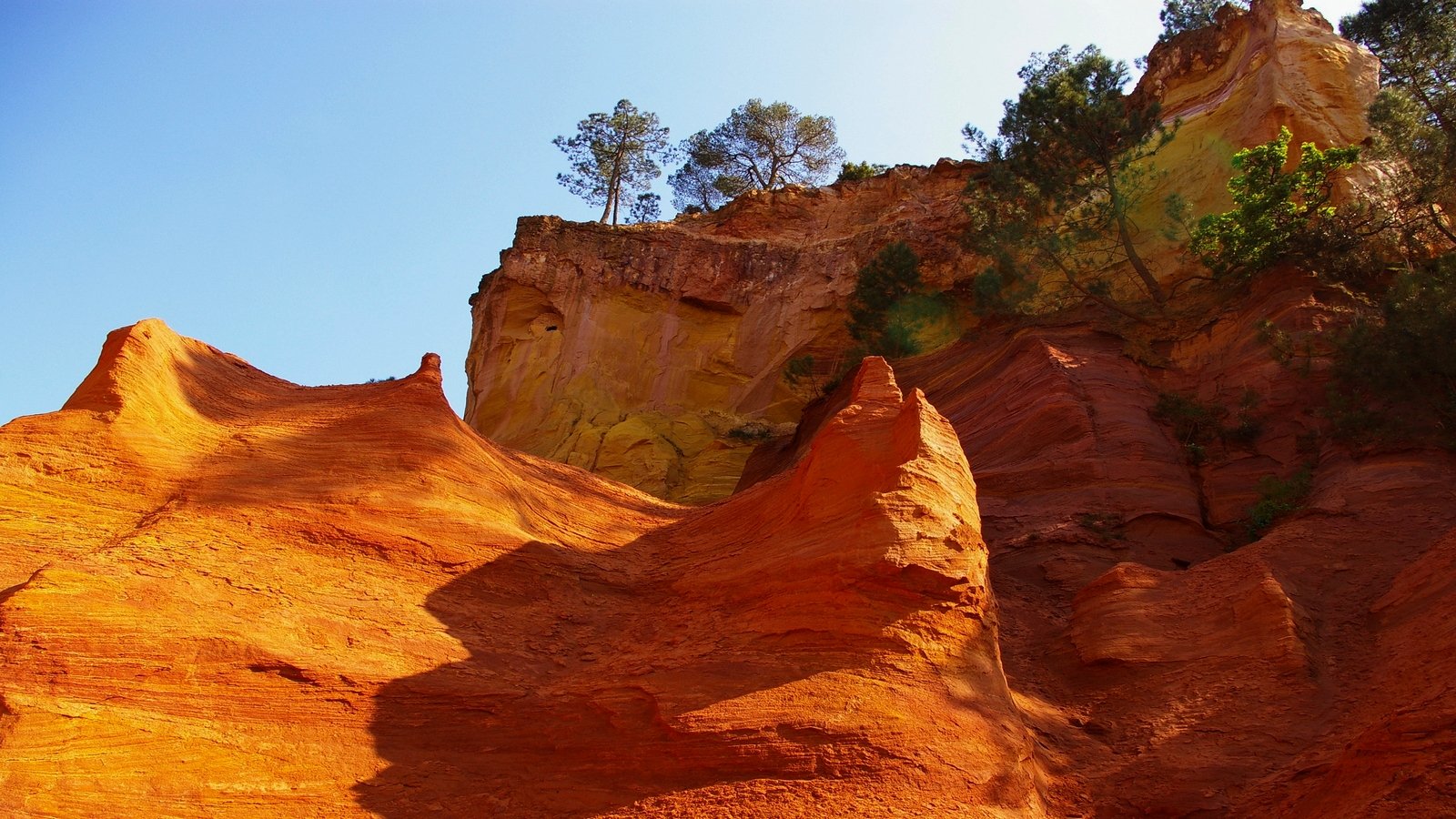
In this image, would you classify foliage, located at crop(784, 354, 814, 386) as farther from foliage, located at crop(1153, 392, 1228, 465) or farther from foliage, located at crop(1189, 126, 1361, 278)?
foliage, located at crop(1153, 392, 1228, 465)

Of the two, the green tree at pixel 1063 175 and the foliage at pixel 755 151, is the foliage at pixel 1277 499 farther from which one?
the foliage at pixel 755 151

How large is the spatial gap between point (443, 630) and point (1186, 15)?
1484 inches

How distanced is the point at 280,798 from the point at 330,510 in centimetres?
369

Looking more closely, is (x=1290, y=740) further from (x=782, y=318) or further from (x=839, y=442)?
(x=782, y=318)

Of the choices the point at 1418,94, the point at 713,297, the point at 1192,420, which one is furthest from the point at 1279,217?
the point at 713,297

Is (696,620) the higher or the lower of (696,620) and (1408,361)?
the lower

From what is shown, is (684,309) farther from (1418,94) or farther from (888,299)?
(1418,94)

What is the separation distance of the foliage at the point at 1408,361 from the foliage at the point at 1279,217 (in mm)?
3659

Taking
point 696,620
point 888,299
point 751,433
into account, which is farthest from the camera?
point 751,433

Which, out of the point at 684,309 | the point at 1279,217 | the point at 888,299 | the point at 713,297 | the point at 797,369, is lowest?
the point at 797,369

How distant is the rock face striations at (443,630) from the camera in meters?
9.07

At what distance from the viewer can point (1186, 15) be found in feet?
130

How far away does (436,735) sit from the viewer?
33.0 feet

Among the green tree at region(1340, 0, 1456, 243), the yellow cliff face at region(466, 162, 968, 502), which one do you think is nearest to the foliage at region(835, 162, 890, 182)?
the yellow cliff face at region(466, 162, 968, 502)
